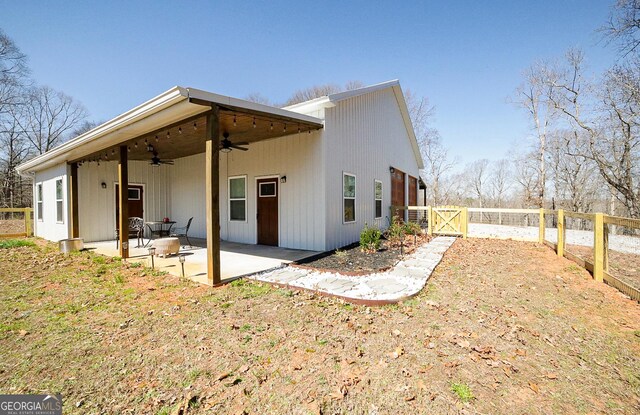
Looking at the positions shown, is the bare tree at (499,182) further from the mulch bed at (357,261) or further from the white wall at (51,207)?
the white wall at (51,207)

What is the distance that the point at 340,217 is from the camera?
798cm

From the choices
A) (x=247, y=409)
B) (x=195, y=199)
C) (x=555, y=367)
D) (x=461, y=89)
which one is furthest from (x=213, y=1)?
(x=461, y=89)

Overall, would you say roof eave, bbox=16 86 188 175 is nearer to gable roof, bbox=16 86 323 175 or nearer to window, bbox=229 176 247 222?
gable roof, bbox=16 86 323 175

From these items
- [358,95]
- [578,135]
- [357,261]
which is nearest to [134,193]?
[358,95]

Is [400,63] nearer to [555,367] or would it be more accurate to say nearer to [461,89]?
[461,89]

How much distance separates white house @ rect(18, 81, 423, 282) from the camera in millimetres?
5383

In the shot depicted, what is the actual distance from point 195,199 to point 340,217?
6180 millimetres

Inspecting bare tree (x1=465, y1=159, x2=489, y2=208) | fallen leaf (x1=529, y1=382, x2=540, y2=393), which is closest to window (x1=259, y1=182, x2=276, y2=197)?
fallen leaf (x1=529, y1=382, x2=540, y2=393)

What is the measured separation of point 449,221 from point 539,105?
16.2 meters

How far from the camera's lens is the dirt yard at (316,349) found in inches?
83.8

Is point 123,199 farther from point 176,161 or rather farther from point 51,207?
point 51,207

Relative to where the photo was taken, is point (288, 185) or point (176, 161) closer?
point (288, 185)

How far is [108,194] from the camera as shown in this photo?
33.4ft

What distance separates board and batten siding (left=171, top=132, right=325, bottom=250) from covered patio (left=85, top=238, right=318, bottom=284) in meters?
0.45
